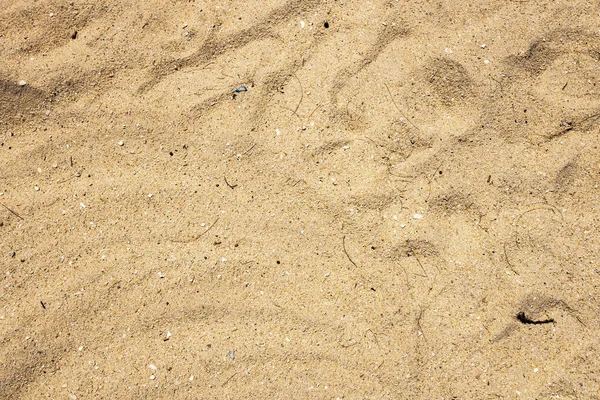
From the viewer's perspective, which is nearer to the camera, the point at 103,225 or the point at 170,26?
the point at 103,225

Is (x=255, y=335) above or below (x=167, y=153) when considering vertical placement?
below

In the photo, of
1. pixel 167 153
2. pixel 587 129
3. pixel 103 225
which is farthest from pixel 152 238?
pixel 587 129

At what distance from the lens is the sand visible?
188 centimetres

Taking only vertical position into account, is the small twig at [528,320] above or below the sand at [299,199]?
below

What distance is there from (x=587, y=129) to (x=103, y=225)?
192 centimetres

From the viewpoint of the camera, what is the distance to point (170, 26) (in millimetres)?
2127

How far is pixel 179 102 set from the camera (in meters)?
2.07

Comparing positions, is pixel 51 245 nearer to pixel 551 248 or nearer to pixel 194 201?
pixel 194 201

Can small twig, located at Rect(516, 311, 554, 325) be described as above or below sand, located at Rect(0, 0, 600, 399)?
below

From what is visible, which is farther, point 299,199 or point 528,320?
point 299,199

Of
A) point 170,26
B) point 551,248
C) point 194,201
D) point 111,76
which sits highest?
point 170,26

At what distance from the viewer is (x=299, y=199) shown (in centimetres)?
199

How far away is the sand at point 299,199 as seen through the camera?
1881mm

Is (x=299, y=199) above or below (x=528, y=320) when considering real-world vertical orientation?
above
